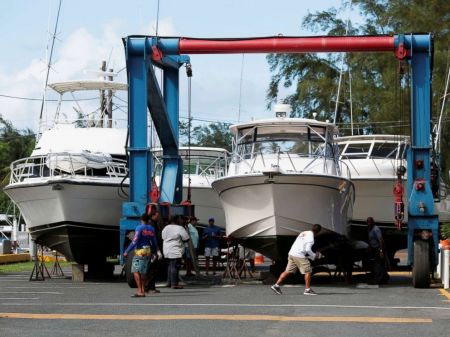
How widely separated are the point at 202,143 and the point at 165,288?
2088 inches

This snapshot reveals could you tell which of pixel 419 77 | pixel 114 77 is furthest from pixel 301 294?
pixel 114 77

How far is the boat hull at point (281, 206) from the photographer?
2128 cm

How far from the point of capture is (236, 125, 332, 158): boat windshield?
76.6 ft

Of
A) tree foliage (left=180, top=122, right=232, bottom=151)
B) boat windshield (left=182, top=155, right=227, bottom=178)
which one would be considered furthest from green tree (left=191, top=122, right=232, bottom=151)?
boat windshield (left=182, top=155, right=227, bottom=178)

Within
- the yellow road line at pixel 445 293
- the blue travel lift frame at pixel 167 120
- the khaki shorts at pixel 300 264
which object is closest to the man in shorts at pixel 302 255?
the khaki shorts at pixel 300 264

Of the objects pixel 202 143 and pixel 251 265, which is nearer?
pixel 251 265

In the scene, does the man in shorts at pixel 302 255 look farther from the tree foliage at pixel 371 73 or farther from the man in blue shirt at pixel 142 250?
the tree foliage at pixel 371 73

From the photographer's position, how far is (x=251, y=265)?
96.9ft

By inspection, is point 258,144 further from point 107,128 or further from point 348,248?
point 107,128

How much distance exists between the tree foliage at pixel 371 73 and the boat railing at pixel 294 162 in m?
16.4

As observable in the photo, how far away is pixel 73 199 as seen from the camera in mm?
24562

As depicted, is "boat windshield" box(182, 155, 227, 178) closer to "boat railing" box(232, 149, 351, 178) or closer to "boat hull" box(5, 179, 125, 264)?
"boat hull" box(5, 179, 125, 264)

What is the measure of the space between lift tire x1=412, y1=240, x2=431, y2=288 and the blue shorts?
217 inches

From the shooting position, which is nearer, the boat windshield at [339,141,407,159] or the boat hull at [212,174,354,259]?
the boat hull at [212,174,354,259]
